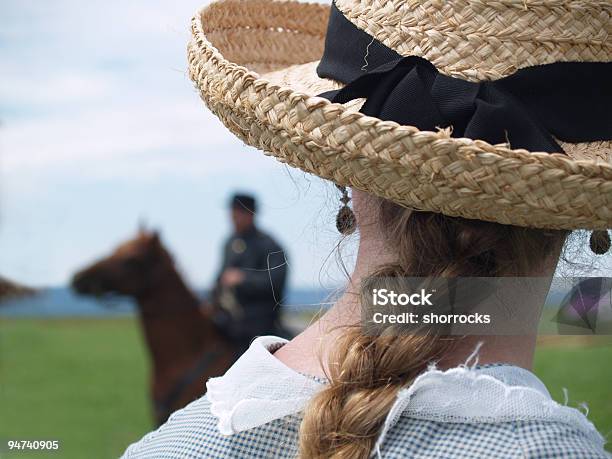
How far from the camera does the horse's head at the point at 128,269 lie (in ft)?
17.9

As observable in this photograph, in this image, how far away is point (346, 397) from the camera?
39.1 inches

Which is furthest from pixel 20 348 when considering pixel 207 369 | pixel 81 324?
pixel 207 369

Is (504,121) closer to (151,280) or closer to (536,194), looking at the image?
(536,194)

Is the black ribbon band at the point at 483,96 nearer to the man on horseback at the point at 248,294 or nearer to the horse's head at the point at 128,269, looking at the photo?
the man on horseback at the point at 248,294

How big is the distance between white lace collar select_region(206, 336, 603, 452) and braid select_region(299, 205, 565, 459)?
27 mm

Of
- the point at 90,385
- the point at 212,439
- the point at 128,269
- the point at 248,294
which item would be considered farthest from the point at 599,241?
the point at 90,385

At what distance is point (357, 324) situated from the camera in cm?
107

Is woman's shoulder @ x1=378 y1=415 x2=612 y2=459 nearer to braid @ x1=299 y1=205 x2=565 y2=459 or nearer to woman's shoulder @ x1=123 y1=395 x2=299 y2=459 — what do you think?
braid @ x1=299 y1=205 x2=565 y2=459

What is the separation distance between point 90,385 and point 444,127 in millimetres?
7328

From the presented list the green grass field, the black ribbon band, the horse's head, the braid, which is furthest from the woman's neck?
the horse's head

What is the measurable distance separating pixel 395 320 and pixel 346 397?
4.8 inches

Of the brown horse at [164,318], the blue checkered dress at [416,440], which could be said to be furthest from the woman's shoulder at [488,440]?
the brown horse at [164,318]

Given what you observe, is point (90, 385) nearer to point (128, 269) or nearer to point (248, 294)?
point (128, 269)

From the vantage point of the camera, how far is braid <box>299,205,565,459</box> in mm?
967
